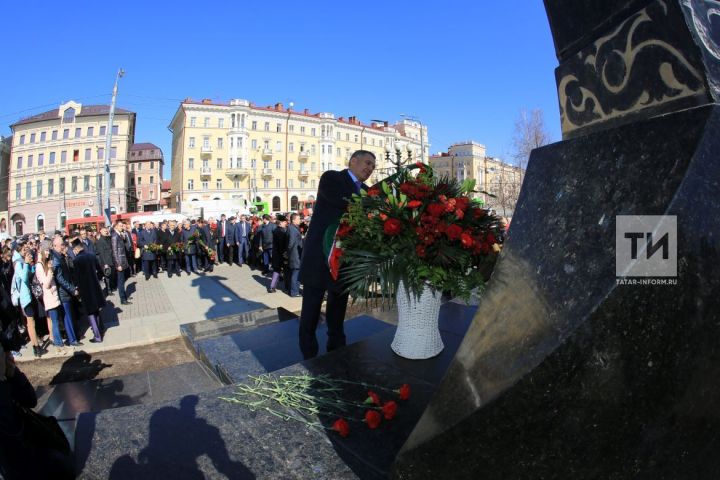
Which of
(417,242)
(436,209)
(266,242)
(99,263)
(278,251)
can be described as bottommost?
(99,263)

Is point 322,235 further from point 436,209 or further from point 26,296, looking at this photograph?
point 26,296

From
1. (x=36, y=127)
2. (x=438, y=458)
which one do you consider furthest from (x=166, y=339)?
(x=36, y=127)

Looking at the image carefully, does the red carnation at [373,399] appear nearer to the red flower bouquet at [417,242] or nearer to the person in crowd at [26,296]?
the red flower bouquet at [417,242]

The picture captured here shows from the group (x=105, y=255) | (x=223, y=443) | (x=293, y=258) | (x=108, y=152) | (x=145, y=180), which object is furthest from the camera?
(x=145, y=180)

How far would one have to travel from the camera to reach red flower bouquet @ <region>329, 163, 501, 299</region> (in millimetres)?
2872

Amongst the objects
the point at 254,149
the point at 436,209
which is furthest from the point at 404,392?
the point at 254,149

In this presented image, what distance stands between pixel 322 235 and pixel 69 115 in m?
74.0

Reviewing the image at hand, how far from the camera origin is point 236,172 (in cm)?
6694

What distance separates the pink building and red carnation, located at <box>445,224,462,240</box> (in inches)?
3490

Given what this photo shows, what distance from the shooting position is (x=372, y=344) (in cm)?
351

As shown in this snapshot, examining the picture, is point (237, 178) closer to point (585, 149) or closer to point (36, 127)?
point (36, 127)

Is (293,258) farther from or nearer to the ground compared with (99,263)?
farther from the ground

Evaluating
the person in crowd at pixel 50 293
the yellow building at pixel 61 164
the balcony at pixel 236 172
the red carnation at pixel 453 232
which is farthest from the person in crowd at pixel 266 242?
the balcony at pixel 236 172

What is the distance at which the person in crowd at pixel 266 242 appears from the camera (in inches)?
518
